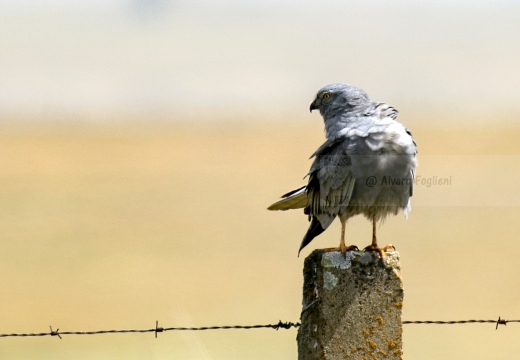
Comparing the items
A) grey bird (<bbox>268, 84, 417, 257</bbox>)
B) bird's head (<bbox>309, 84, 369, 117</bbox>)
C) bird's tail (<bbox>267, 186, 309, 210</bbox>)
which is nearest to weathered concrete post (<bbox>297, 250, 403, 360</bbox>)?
grey bird (<bbox>268, 84, 417, 257</bbox>)

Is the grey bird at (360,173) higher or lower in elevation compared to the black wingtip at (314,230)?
higher

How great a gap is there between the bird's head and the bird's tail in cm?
77

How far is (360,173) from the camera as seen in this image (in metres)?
5.42

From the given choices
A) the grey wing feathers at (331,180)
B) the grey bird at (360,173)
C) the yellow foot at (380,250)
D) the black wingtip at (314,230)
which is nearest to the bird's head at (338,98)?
the grey bird at (360,173)

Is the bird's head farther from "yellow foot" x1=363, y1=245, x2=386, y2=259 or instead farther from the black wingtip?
"yellow foot" x1=363, y1=245, x2=386, y2=259

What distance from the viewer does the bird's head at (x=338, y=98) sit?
5.88m

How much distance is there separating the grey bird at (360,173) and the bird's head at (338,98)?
0.20 metres

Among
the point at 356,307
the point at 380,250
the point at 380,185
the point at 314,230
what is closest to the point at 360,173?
the point at 380,185

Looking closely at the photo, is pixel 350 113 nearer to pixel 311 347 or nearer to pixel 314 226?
pixel 314 226

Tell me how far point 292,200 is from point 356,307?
1646mm

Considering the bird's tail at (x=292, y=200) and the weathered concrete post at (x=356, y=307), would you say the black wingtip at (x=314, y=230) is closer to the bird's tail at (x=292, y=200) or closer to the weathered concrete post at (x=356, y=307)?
the bird's tail at (x=292, y=200)

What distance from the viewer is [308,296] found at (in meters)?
4.20

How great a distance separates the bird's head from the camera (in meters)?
5.88

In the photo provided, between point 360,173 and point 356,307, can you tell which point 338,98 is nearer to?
point 360,173
